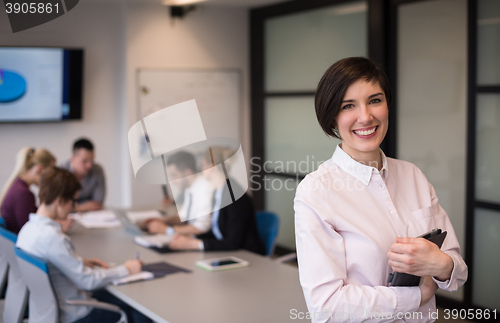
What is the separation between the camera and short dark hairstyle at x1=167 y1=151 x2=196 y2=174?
2.54 meters

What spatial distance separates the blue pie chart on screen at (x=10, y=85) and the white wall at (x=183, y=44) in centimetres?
107

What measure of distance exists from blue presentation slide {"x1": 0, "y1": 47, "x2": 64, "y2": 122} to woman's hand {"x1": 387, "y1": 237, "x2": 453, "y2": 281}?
15.0ft

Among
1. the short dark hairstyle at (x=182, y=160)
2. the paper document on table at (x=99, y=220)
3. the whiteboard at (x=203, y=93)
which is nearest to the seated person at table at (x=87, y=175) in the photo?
the paper document on table at (x=99, y=220)

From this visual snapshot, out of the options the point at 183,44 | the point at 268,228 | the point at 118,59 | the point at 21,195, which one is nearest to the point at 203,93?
the point at 183,44

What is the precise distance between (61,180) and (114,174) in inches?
121

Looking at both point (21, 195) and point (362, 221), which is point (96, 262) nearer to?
point (21, 195)

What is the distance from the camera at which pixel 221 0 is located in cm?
539

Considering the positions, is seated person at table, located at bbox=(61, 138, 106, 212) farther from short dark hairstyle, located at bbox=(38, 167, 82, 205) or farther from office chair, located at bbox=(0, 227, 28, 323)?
short dark hairstyle, located at bbox=(38, 167, 82, 205)

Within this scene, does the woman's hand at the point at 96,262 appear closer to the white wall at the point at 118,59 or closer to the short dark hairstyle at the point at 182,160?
the short dark hairstyle at the point at 182,160

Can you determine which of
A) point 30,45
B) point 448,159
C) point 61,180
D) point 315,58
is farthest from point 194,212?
point 30,45

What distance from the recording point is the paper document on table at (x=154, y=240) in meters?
3.35

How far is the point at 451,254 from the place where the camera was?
1.46 meters

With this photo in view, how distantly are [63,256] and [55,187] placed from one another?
378 millimetres

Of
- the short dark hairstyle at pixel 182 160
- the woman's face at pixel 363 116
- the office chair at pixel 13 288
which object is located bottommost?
the office chair at pixel 13 288
